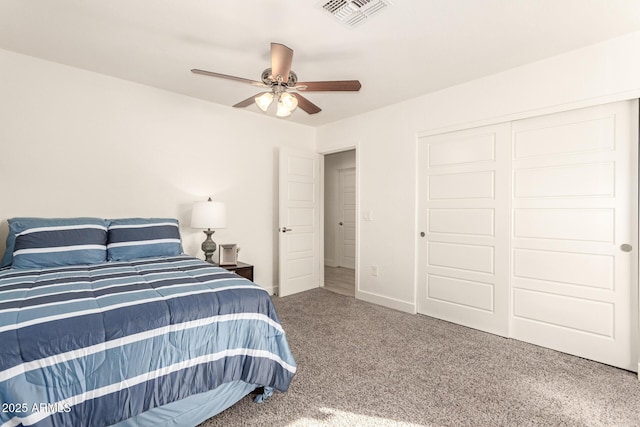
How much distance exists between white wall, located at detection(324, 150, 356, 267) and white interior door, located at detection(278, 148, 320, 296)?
1.90 m

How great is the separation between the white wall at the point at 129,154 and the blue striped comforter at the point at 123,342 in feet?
3.65

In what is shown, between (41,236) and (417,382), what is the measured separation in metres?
2.95

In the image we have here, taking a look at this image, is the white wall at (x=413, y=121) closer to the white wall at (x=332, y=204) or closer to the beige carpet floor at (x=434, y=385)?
the beige carpet floor at (x=434, y=385)

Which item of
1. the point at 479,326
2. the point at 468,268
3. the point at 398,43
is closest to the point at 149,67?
the point at 398,43

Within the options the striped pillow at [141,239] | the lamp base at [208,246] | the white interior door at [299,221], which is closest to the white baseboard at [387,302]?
the white interior door at [299,221]

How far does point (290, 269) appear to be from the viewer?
4.28m

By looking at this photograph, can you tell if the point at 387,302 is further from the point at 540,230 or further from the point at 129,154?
the point at 129,154

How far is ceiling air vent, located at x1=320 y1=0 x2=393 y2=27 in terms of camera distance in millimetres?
1936

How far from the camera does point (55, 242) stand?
237 cm

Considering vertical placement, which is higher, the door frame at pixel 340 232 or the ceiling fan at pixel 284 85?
the ceiling fan at pixel 284 85

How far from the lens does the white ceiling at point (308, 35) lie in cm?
201

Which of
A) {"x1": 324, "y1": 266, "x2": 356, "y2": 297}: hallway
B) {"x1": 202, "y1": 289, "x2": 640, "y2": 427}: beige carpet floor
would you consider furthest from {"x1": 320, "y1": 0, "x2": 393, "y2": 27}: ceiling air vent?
{"x1": 324, "y1": 266, "x2": 356, "y2": 297}: hallway

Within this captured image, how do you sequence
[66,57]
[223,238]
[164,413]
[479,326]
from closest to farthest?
[164,413], [66,57], [479,326], [223,238]

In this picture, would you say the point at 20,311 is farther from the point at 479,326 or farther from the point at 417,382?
the point at 479,326
